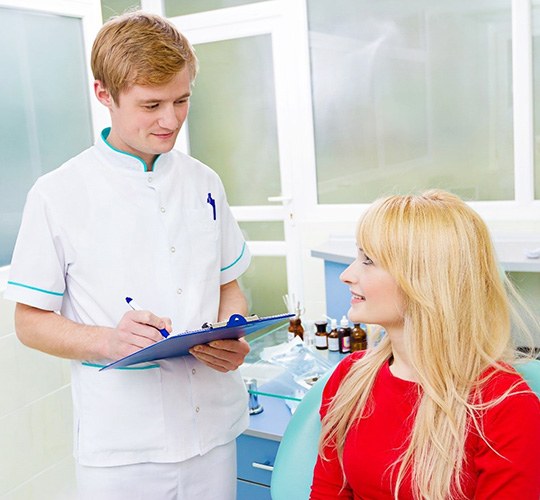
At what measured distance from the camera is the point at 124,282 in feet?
4.73

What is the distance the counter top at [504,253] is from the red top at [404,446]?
1.06 m

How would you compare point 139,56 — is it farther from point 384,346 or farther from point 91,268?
point 384,346

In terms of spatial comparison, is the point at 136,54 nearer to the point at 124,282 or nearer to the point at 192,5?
the point at 124,282

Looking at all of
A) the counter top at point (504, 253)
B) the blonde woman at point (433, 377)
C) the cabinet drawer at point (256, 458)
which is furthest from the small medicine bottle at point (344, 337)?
the blonde woman at point (433, 377)

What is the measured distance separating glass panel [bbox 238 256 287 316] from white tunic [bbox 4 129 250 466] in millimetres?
2538

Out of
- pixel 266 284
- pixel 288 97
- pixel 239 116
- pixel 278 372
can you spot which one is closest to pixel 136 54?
pixel 278 372

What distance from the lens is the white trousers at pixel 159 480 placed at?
1.45 metres

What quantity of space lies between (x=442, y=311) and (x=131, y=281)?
632 mm

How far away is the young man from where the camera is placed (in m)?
1.40

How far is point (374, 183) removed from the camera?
3.73m

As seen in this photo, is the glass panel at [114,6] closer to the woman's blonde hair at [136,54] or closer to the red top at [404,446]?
the woman's blonde hair at [136,54]

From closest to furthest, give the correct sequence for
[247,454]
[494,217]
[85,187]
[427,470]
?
[427,470] → [85,187] → [247,454] → [494,217]

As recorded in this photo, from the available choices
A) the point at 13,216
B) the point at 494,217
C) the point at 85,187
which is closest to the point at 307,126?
the point at 494,217

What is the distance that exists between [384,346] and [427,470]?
29 cm
